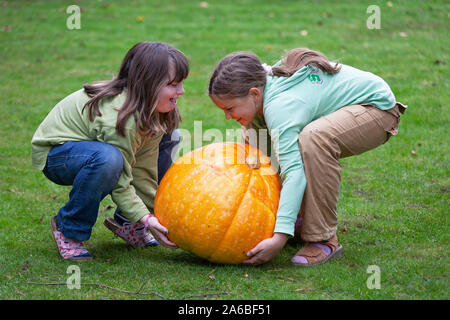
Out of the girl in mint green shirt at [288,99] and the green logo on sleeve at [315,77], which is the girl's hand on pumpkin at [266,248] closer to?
the girl in mint green shirt at [288,99]

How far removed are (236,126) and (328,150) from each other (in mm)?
3740

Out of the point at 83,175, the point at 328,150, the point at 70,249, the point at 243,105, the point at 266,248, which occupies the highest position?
the point at 243,105

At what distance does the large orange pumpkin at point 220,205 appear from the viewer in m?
3.70

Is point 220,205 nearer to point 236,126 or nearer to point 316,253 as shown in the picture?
point 316,253

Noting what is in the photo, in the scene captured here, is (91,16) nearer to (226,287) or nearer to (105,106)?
(105,106)

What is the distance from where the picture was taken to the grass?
363 centimetres

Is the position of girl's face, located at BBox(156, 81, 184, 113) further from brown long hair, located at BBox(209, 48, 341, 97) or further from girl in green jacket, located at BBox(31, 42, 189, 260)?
brown long hair, located at BBox(209, 48, 341, 97)

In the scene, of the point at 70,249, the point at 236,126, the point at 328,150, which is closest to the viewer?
the point at 328,150

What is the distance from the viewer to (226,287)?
139 inches

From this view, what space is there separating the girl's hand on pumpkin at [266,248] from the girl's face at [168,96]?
116 cm

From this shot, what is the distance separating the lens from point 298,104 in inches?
150

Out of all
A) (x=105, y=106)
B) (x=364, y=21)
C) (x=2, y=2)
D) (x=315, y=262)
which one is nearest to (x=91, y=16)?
(x=2, y=2)

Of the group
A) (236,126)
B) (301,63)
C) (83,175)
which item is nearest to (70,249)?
(83,175)
